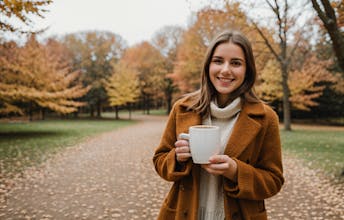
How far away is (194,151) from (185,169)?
9.6 inches

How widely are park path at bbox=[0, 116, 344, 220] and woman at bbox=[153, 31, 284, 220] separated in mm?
3757

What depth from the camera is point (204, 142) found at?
1.50m

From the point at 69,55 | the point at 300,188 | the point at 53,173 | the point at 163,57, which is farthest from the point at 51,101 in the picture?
the point at 163,57

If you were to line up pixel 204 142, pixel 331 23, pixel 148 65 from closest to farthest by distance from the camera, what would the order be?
1. pixel 204 142
2. pixel 331 23
3. pixel 148 65

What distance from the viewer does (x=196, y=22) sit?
2658 cm

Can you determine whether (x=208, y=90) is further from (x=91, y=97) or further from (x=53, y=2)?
(x=91, y=97)

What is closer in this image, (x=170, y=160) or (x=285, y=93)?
(x=170, y=160)

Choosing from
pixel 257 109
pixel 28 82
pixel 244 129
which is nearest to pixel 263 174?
pixel 244 129

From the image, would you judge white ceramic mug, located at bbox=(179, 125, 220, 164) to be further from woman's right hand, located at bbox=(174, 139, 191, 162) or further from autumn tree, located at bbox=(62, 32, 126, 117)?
autumn tree, located at bbox=(62, 32, 126, 117)

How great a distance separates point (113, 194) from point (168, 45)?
36368 mm

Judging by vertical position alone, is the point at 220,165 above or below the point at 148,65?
below

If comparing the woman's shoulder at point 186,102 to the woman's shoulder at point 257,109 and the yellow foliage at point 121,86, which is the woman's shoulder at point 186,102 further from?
the yellow foliage at point 121,86

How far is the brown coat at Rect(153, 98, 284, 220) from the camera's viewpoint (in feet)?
5.50

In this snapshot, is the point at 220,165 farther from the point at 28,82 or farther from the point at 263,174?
the point at 28,82
